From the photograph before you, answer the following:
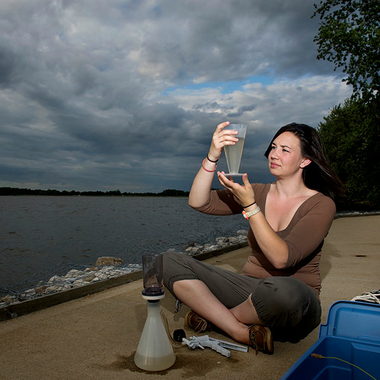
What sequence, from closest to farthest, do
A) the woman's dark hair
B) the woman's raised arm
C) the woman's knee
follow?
the woman's knee, the woman's raised arm, the woman's dark hair

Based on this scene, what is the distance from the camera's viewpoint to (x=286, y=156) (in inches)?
106

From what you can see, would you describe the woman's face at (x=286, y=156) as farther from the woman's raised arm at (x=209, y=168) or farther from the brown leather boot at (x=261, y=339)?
the brown leather boot at (x=261, y=339)

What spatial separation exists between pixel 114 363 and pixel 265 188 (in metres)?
1.70

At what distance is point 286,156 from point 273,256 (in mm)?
790

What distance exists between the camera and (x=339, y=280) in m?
4.72

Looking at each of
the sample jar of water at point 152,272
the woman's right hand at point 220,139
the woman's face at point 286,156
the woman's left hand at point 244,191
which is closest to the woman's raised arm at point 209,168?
the woman's right hand at point 220,139

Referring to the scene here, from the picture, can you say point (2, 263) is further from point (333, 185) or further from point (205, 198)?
point (333, 185)

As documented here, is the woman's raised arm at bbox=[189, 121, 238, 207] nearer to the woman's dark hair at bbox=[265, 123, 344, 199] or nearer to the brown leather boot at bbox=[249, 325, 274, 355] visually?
the woman's dark hair at bbox=[265, 123, 344, 199]

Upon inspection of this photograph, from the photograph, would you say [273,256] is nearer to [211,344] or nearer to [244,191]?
[244,191]

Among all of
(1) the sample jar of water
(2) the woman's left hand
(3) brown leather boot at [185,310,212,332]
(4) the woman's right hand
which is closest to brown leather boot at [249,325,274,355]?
(3) brown leather boot at [185,310,212,332]

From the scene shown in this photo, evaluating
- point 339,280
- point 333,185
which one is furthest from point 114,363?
point 339,280

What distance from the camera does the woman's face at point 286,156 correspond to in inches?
106

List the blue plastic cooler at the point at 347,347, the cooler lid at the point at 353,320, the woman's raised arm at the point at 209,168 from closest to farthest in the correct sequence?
the blue plastic cooler at the point at 347,347 → the cooler lid at the point at 353,320 → the woman's raised arm at the point at 209,168

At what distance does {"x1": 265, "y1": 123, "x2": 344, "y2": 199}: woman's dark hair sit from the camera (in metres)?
2.68
